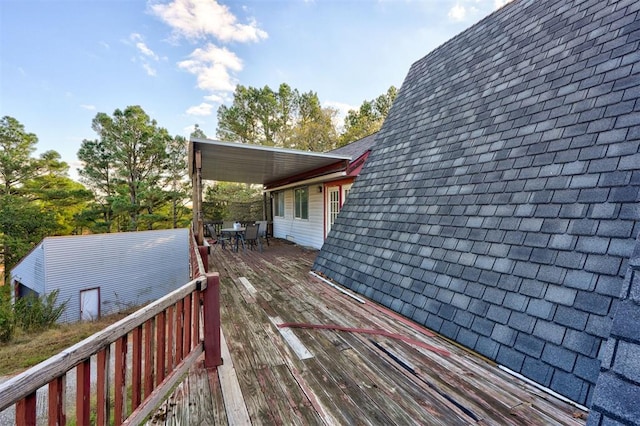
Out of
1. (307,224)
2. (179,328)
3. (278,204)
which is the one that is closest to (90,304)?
(278,204)

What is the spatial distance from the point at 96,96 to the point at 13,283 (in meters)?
9.03

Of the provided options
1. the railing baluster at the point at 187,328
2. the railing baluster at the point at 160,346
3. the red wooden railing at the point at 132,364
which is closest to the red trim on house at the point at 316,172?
the red wooden railing at the point at 132,364

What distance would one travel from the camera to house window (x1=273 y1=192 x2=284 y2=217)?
11992mm

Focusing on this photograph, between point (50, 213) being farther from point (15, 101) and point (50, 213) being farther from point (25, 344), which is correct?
point (25, 344)

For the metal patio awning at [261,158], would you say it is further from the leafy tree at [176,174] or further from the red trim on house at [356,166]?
the leafy tree at [176,174]

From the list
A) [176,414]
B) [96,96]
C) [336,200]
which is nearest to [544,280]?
[176,414]

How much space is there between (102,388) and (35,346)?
22.9ft

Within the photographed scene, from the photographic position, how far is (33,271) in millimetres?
8570

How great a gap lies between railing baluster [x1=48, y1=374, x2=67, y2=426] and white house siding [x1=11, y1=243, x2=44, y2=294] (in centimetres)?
1023

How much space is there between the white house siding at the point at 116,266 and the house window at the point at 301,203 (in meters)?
4.83

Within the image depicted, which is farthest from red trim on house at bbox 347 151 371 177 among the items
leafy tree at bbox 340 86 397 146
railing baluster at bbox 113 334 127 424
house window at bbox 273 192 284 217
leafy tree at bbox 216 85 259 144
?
leafy tree at bbox 340 86 397 146

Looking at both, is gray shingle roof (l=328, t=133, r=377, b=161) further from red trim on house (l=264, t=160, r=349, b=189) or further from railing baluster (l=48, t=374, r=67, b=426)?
railing baluster (l=48, t=374, r=67, b=426)

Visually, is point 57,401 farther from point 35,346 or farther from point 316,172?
point 316,172

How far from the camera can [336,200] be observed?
7.89 meters
